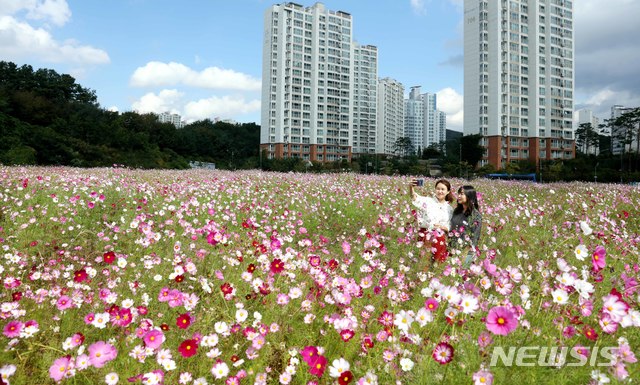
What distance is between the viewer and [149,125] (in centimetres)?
6938

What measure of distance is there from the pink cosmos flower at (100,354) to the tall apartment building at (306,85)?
3600 inches

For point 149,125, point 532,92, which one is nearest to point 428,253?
point 149,125

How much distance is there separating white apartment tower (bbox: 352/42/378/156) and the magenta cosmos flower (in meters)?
109

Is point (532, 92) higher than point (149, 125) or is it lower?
higher

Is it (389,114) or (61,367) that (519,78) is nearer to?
(389,114)

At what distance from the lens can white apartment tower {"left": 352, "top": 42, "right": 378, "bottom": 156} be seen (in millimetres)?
115988

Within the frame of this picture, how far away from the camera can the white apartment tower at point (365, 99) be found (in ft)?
381

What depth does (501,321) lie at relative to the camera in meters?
1.71

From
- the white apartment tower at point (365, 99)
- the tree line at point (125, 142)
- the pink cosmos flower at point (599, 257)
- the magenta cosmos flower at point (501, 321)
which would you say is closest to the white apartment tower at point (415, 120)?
the white apartment tower at point (365, 99)

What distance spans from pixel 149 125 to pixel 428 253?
7250 cm

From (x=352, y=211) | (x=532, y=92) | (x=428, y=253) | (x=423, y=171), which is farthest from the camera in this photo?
(x=532, y=92)

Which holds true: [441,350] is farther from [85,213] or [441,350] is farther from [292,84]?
[292,84]

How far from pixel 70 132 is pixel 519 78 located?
240 ft

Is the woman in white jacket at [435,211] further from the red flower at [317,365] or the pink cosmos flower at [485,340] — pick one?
the red flower at [317,365]
